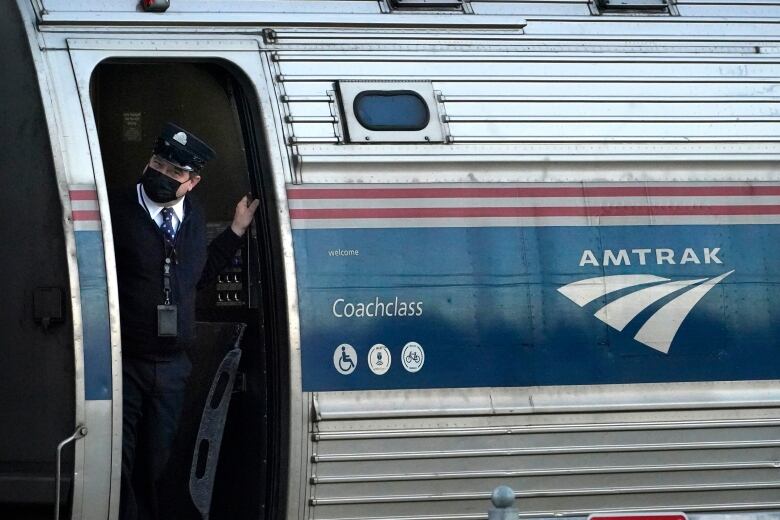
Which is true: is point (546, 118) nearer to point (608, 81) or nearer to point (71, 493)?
point (608, 81)

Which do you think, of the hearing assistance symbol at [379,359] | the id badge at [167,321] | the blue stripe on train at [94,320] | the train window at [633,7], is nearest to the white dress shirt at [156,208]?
the id badge at [167,321]

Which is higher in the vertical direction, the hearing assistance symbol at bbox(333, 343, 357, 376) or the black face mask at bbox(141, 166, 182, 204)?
the black face mask at bbox(141, 166, 182, 204)

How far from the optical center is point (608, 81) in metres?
6.46

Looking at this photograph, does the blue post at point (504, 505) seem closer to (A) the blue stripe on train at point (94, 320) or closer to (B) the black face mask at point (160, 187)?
(A) the blue stripe on train at point (94, 320)

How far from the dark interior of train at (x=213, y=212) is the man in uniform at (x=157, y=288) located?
0.28m

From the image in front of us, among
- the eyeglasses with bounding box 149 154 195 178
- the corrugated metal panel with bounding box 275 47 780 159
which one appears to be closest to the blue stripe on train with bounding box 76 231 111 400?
the eyeglasses with bounding box 149 154 195 178

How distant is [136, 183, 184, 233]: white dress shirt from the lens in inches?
239

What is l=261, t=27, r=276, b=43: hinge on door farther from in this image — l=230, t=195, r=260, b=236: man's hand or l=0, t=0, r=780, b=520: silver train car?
l=230, t=195, r=260, b=236: man's hand

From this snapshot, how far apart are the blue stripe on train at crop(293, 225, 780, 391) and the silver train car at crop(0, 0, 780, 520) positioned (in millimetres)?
11

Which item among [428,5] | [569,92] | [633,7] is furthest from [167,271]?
[633,7]

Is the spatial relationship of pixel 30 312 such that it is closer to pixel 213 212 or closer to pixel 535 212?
pixel 213 212

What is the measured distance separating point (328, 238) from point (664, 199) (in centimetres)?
161

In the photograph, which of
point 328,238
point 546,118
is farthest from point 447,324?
point 546,118

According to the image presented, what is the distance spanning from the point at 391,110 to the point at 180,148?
3.16 ft
